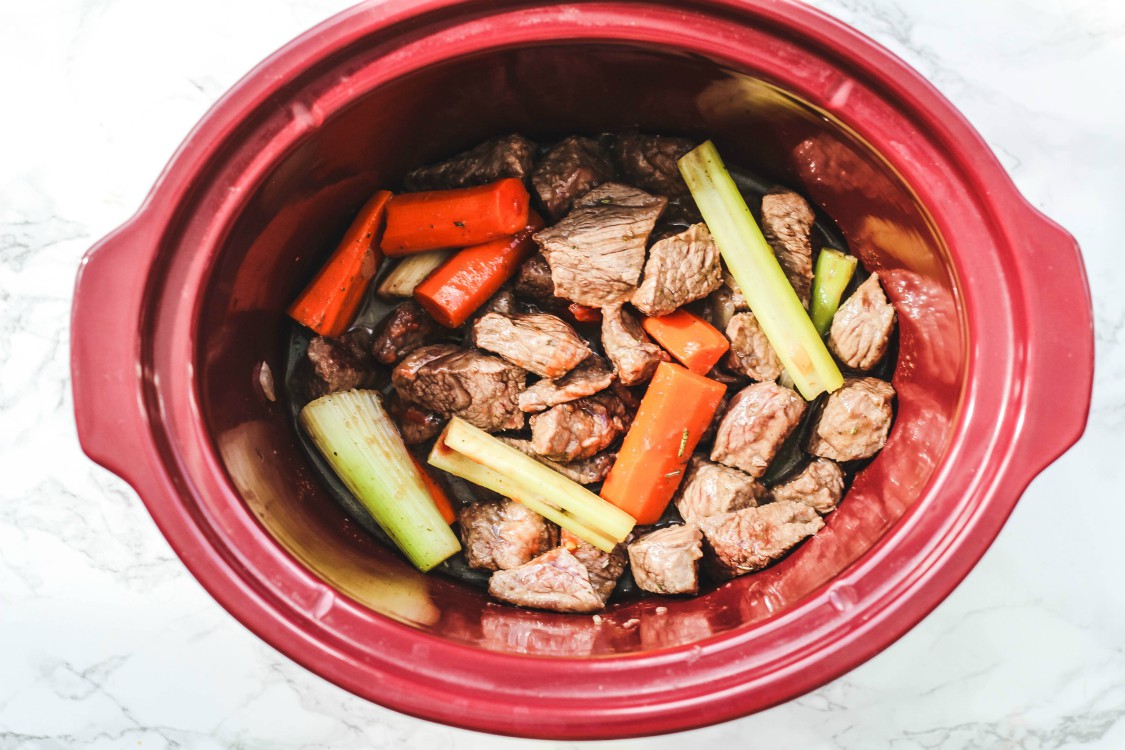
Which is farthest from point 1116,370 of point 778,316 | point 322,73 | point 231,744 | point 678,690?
point 231,744

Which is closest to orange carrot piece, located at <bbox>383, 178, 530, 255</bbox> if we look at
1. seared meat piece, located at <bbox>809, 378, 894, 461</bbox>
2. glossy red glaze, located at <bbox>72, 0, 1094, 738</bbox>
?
glossy red glaze, located at <bbox>72, 0, 1094, 738</bbox>

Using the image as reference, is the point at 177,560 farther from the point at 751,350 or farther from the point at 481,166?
the point at 751,350

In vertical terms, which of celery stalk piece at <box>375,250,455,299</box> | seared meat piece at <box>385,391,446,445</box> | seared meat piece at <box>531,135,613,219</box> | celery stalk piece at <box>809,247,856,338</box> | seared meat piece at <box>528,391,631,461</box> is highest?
celery stalk piece at <box>809,247,856,338</box>

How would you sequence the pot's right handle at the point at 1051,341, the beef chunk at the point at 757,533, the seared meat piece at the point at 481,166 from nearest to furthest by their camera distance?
the pot's right handle at the point at 1051,341 → the beef chunk at the point at 757,533 → the seared meat piece at the point at 481,166

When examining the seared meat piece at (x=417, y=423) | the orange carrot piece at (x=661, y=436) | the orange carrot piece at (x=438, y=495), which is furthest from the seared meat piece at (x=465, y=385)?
the orange carrot piece at (x=661, y=436)

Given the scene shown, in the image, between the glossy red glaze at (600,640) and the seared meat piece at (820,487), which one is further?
the seared meat piece at (820,487)

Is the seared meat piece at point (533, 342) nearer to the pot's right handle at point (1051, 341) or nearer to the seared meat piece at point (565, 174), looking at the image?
the seared meat piece at point (565, 174)

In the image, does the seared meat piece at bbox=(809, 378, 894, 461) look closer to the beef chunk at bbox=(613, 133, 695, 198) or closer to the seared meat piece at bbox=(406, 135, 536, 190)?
the beef chunk at bbox=(613, 133, 695, 198)
